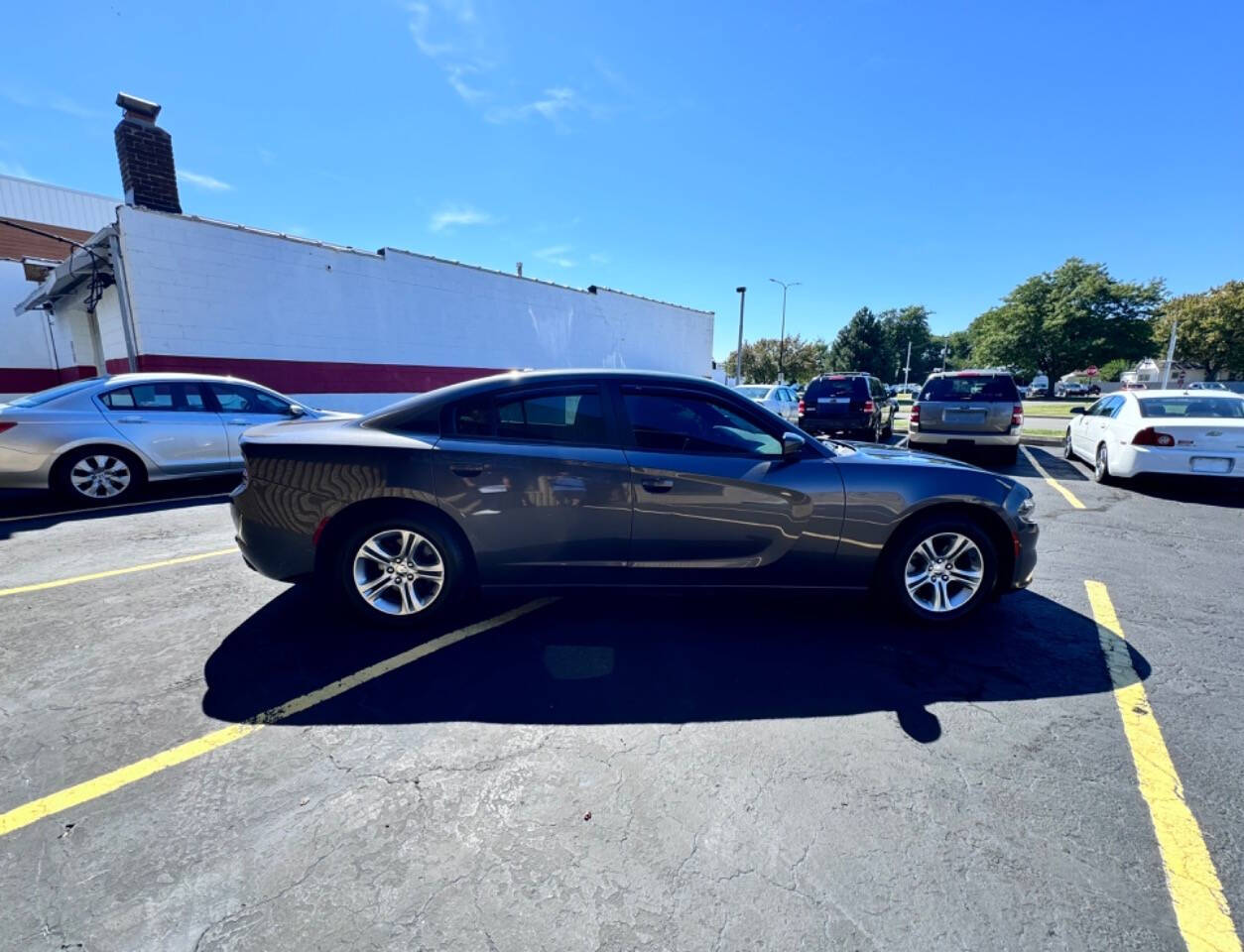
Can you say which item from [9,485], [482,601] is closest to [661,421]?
[482,601]

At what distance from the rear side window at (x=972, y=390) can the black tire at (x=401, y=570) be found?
9.10 meters

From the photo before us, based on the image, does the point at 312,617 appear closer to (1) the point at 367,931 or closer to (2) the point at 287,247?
(1) the point at 367,931

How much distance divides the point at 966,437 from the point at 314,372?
1295 cm

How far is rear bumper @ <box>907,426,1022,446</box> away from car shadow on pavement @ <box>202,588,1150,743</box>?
642 centimetres

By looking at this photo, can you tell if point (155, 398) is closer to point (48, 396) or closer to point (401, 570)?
point (48, 396)

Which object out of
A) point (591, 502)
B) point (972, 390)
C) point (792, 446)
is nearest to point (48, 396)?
point (591, 502)

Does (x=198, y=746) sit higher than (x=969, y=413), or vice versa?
(x=969, y=413)

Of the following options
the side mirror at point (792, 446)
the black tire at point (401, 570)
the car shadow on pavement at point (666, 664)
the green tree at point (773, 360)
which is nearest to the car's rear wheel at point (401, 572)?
the black tire at point (401, 570)

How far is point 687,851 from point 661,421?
2161 mm

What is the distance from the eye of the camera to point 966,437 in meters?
9.13

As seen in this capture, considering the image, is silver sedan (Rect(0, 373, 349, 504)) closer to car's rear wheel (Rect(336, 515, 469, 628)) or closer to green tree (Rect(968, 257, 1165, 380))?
car's rear wheel (Rect(336, 515, 469, 628))

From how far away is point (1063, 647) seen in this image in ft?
10.2

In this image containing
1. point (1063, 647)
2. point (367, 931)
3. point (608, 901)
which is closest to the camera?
point (367, 931)

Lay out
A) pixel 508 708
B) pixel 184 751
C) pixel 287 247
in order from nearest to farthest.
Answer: pixel 184 751 → pixel 508 708 → pixel 287 247
